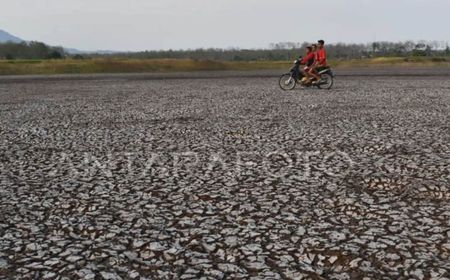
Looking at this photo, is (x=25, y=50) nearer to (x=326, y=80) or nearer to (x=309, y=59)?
(x=326, y=80)

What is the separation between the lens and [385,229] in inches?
A: 248

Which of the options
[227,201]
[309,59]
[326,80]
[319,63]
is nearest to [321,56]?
[319,63]

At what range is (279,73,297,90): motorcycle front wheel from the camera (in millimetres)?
30281

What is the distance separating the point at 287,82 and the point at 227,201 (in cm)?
2357

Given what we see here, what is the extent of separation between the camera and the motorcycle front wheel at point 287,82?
30281 mm

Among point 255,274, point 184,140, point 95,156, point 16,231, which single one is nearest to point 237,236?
Result: point 255,274

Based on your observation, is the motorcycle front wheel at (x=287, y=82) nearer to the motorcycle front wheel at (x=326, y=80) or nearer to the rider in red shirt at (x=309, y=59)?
the rider in red shirt at (x=309, y=59)

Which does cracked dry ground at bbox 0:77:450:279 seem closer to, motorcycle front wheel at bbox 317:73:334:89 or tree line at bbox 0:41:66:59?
motorcycle front wheel at bbox 317:73:334:89

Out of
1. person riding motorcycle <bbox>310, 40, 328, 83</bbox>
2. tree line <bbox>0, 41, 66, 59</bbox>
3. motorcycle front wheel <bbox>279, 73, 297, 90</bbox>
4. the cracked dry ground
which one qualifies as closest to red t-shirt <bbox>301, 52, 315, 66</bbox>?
person riding motorcycle <bbox>310, 40, 328, 83</bbox>

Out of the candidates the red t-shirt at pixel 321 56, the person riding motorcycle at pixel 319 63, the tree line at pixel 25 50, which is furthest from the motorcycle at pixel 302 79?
Answer: the tree line at pixel 25 50

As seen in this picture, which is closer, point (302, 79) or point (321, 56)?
point (321, 56)

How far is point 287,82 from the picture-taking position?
30.3 meters

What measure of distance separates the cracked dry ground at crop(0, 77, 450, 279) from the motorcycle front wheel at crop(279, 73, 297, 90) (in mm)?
14362

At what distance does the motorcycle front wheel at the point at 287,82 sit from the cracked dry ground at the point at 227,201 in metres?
14.4
